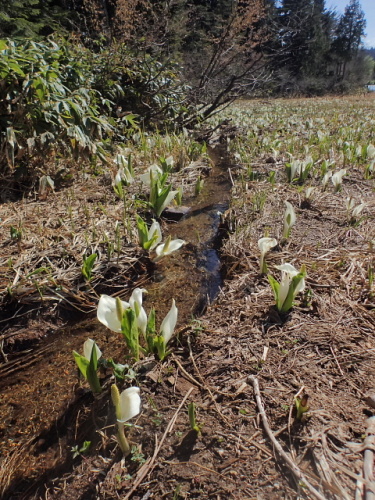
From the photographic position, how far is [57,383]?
1.36m

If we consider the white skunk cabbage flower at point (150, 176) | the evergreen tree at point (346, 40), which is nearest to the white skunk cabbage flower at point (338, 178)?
the white skunk cabbage flower at point (150, 176)

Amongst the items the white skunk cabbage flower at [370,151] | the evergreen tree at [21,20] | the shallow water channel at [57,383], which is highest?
the evergreen tree at [21,20]

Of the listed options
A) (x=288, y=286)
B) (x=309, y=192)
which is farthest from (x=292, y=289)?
(x=309, y=192)

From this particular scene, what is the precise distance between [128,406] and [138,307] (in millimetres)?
380

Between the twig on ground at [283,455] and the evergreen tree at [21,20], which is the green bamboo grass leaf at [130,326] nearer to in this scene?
the twig on ground at [283,455]

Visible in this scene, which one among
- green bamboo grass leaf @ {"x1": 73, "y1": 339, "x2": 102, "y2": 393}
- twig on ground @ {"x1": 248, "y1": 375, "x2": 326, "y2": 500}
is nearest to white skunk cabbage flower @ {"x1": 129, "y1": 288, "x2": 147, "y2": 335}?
green bamboo grass leaf @ {"x1": 73, "y1": 339, "x2": 102, "y2": 393}

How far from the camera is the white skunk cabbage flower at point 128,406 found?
932 millimetres

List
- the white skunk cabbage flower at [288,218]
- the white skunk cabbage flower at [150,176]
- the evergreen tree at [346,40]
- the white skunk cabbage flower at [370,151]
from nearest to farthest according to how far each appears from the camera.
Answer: the white skunk cabbage flower at [288,218]
the white skunk cabbage flower at [150,176]
the white skunk cabbage flower at [370,151]
the evergreen tree at [346,40]

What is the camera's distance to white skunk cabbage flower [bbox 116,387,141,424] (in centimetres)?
93

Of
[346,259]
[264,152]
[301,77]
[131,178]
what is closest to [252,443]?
[346,259]

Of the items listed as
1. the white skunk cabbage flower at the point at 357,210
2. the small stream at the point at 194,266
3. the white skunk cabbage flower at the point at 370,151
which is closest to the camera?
the small stream at the point at 194,266

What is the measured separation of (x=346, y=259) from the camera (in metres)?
1.81

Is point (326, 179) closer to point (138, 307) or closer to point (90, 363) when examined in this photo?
point (138, 307)

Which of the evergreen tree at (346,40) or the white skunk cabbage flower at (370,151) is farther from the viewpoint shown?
the evergreen tree at (346,40)
